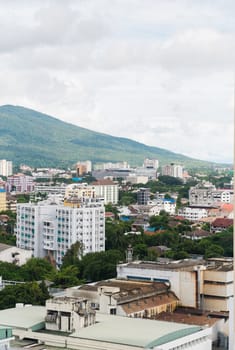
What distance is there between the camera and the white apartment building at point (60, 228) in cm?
1984

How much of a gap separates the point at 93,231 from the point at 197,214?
41.0ft

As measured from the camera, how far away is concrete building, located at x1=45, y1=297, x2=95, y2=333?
858 centimetres

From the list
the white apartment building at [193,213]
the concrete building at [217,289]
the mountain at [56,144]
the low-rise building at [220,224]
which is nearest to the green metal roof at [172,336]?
the concrete building at [217,289]

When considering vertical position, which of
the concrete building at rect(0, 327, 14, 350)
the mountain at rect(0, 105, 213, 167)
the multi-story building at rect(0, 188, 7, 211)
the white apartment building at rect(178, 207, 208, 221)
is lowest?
the concrete building at rect(0, 327, 14, 350)

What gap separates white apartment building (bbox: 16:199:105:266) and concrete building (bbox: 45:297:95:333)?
34.5 feet

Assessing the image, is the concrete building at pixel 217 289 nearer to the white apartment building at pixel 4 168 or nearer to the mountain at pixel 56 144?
the white apartment building at pixel 4 168

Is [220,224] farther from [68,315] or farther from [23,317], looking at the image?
[68,315]

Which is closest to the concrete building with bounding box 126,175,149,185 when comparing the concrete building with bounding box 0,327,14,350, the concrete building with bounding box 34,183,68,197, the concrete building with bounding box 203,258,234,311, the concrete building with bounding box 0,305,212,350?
the concrete building with bounding box 34,183,68,197

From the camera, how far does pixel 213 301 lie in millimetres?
10898

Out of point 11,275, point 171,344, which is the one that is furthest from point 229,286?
point 11,275

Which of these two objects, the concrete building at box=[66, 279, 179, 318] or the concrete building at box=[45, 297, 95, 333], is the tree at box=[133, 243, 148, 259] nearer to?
the concrete building at box=[66, 279, 179, 318]

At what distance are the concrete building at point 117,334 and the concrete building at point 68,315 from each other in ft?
0.31

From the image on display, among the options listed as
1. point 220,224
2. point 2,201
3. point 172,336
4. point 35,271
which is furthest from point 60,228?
point 2,201

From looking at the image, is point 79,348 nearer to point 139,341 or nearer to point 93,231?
point 139,341
